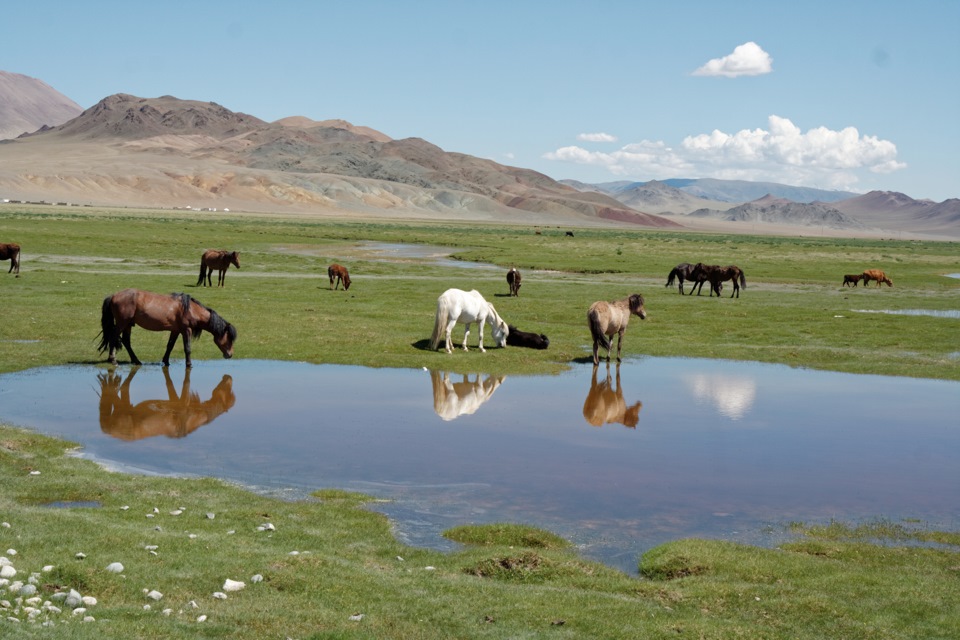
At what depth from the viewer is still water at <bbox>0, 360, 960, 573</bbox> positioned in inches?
501

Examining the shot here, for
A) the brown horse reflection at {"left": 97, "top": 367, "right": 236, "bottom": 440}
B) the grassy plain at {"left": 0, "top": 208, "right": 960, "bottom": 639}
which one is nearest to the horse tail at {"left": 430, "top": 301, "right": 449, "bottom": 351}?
the brown horse reflection at {"left": 97, "top": 367, "right": 236, "bottom": 440}

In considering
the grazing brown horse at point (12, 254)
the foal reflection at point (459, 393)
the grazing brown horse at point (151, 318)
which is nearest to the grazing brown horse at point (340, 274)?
the grazing brown horse at point (12, 254)

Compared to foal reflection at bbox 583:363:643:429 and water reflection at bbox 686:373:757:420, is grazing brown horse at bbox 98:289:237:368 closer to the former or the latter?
foal reflection at bbox 583:363:643:429

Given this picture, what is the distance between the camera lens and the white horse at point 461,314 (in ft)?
79.6

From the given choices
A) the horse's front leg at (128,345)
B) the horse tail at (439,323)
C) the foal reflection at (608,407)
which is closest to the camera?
the foal reflection at (608,407)

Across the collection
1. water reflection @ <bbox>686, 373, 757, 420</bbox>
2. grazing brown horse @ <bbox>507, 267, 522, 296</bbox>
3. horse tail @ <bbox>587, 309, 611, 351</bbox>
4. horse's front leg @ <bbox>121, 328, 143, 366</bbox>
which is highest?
grazing brown horse @ <bbox>507, 267, 522, 296</bbox>

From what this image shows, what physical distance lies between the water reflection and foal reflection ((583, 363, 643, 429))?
1.60 meters

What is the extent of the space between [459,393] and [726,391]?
5653mm

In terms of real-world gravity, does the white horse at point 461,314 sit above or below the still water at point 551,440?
above

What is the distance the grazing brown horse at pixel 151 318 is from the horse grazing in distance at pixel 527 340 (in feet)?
25.0

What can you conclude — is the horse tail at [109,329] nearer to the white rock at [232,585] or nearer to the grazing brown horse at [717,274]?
the white rock at [232,585]

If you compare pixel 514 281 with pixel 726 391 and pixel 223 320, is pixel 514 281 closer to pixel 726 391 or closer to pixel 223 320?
pixel 223 320

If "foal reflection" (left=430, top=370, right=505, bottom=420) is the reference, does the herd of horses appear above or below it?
above

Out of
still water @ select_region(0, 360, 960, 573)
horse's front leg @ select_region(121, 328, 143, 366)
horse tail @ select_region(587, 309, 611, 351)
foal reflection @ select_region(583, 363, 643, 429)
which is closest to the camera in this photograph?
still water @ select_region(0, 360, 960, 573)
